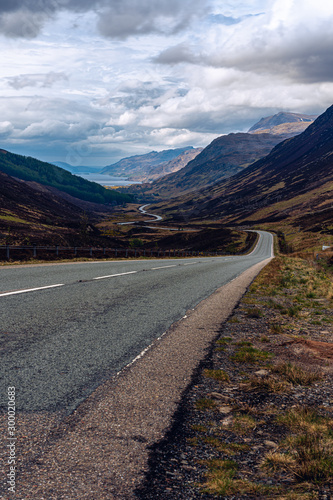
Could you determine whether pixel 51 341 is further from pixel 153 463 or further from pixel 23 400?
pixel 153 463

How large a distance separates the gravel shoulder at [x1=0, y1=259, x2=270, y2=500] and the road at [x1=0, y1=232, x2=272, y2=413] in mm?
273

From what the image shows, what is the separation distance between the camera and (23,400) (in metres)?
3.74

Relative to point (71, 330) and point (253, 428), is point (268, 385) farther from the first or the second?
point (71, 330)

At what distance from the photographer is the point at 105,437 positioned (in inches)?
129

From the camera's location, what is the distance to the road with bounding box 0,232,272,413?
13.6 feet

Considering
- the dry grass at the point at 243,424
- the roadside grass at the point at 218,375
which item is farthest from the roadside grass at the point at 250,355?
the dry grass at the point at 243,424

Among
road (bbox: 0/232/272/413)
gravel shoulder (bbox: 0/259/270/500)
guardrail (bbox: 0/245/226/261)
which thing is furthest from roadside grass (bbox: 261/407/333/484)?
guardrail (bbox: 0/245/226/261)

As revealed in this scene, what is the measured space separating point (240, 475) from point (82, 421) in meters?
1.69

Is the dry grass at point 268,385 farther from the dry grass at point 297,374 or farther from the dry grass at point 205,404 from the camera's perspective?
the dry grass at point 205,404

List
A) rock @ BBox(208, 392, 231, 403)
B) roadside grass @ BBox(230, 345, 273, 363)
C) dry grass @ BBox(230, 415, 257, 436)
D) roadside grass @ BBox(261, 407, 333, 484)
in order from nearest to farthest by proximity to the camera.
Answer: roadside grass @ BBox(261, 407, 333, 484)
dry grass @ BBox(230, 415, 257, 436)
rock @ BBox(208, 392, 231, 403)
roadside grass @ BBox(230, 345, 273, 363)

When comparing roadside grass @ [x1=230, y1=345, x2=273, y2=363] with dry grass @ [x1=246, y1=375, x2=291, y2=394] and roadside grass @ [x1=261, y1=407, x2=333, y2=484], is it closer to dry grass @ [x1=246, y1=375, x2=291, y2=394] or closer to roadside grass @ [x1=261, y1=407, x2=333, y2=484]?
dry grass @ [x1=246, y1=375, x2=291, y2=394]

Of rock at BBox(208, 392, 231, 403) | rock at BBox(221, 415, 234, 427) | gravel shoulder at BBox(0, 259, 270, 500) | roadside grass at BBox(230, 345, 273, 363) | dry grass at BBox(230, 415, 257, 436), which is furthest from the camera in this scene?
roadside grass at BBox(230, 345, 273, 363)

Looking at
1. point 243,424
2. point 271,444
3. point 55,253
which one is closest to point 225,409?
point 243,424

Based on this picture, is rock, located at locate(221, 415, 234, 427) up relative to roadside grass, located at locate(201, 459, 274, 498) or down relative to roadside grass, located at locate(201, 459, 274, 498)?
down
